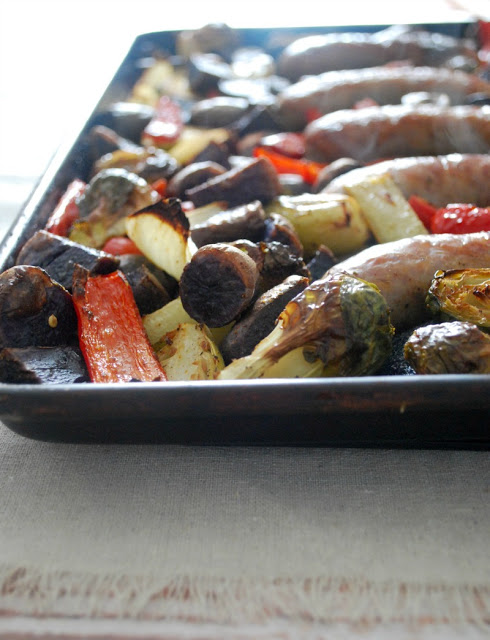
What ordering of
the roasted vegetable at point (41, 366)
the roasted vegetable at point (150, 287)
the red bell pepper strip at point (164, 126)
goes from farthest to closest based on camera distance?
the red bell pepper strip at point (164, 126) → the roasted vegetable at point (150, 287) → the roasted vegetable at point (41, 366)

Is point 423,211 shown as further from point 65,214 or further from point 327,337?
point 65,214

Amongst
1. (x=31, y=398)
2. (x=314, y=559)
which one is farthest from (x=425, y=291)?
(x=31, y=398)

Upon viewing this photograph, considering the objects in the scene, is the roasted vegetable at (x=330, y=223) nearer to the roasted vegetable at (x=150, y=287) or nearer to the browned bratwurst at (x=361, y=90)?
the roasted vegetable at (x=150, y=287)

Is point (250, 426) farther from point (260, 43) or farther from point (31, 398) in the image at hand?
point (260, 43)

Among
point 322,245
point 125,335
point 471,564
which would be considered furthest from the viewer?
point 322,245

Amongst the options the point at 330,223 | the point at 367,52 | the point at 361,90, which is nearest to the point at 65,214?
the point at 330,223

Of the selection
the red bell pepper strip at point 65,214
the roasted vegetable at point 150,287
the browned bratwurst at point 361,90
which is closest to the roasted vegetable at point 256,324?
the roasted vegetable at point 150,287
